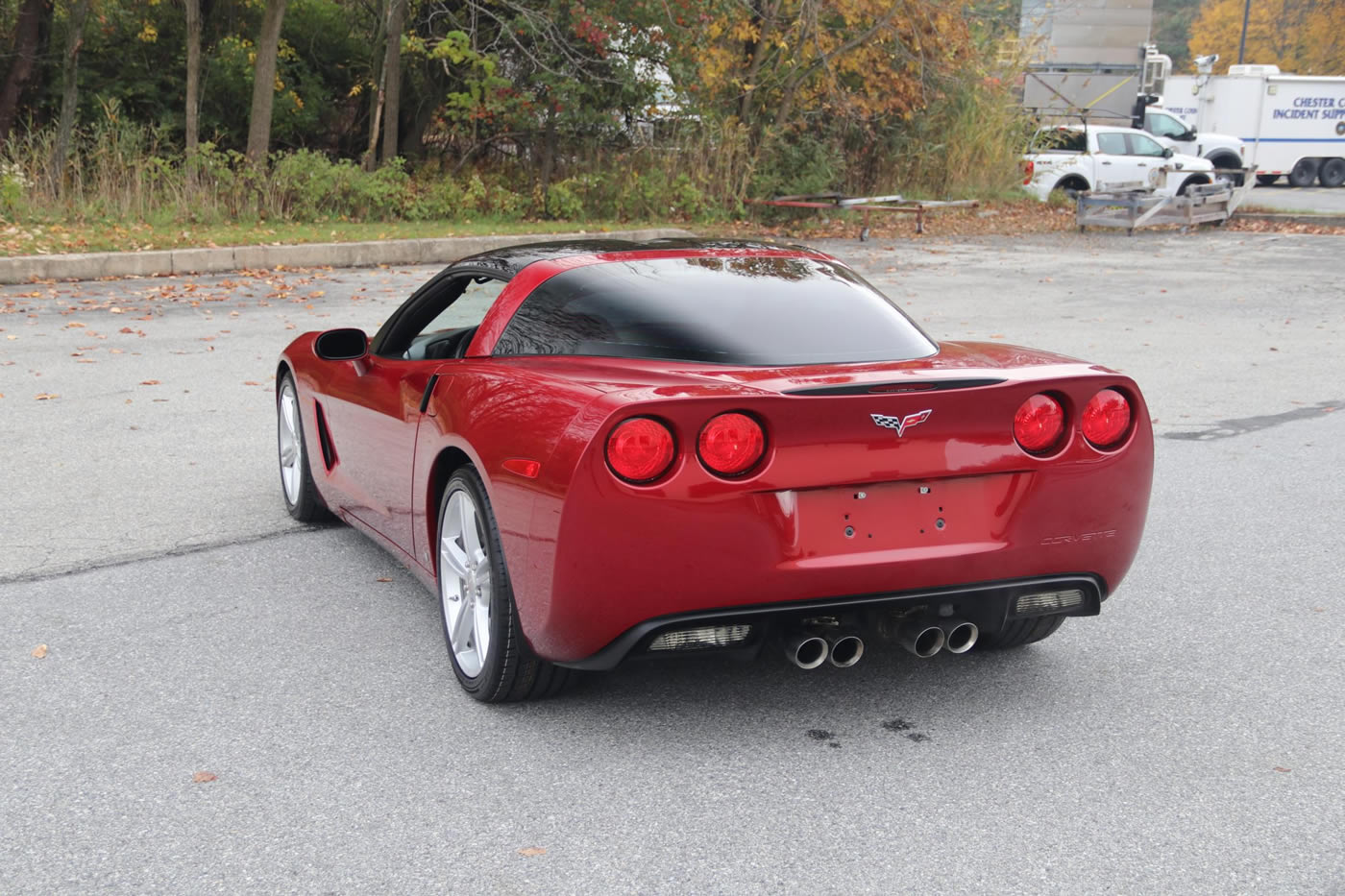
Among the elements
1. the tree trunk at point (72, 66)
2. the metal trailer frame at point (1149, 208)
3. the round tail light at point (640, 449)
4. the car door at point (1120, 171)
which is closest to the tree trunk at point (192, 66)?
the tree trunk at point (72, 66)

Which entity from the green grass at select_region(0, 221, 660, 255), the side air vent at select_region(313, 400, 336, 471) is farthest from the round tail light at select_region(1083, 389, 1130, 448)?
the green grass at select_region(0, 221, 660, 255)

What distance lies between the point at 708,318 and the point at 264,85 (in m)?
18.6

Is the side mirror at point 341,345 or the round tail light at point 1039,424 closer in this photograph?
the round tail light at point 1039,424

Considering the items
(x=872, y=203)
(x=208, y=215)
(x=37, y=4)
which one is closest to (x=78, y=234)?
(x=208, y=215)

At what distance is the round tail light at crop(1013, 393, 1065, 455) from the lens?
12.5ft

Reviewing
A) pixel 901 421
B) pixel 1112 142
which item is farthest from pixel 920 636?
pixel 1112 142

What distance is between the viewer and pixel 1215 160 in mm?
39938

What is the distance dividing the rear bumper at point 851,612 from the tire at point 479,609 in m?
0.26

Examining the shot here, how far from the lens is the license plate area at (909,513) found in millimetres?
3543

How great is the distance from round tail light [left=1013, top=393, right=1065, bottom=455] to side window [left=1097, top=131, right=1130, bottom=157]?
2864 centimetres

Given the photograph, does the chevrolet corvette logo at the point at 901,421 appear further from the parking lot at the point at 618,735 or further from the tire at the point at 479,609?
the tire at the point at 479,609

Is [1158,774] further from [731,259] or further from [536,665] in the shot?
[731,259]

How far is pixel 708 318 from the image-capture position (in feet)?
13.5

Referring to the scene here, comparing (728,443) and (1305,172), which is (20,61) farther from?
(1305,172)
